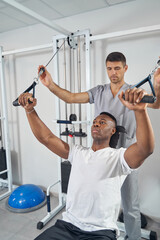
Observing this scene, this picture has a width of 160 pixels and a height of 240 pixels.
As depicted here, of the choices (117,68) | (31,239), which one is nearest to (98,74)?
(117,68)

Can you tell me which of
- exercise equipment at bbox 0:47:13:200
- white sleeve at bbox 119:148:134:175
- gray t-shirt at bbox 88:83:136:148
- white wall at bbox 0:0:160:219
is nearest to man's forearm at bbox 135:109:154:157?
white sleeve at bbox 119:148:134:175

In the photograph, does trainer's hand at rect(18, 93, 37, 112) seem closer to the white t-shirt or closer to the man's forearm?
the white t-shirt

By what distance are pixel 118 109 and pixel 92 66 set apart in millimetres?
1078

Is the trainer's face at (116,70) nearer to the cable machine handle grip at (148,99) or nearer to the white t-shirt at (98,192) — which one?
the white t-shirt at (98,192)

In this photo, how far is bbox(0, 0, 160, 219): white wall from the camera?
7.30 ft

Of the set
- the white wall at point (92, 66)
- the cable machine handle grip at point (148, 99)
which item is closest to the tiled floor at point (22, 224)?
the white wall at point (92, 66)

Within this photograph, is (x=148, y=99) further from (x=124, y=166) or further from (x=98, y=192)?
(x=98, y=192)

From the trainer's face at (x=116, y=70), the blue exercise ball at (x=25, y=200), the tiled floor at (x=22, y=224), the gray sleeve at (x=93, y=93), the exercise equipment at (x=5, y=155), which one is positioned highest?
the trainer's face at (x=116, y=70)

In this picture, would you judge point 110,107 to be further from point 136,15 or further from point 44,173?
point 44,173

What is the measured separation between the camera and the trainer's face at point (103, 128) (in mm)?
1357

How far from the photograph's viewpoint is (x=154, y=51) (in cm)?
218

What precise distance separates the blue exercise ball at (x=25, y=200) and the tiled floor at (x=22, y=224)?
64 millimetres

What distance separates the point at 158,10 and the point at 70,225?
2.19 m

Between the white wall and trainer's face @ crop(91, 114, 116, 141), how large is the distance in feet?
3.48
